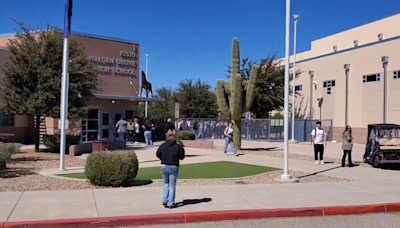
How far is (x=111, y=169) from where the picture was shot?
11398mm

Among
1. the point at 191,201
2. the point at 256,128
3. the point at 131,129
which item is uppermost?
the point at 256,128

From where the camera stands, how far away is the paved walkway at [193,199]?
8562mm

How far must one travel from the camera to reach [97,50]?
31.8m

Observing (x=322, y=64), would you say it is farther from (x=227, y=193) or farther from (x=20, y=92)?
(x=227, y=193)

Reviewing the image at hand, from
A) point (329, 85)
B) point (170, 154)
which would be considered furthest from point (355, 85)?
point (170, 154)

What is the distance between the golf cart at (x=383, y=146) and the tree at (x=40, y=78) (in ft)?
41.0

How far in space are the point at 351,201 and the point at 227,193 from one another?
9.25 feet

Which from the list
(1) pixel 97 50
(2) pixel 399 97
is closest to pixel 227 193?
(1) pixel 97 50

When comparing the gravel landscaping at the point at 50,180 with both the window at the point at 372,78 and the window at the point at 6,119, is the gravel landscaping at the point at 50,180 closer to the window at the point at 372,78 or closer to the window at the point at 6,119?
the window at the point at 6,119

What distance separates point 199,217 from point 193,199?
4.99ft

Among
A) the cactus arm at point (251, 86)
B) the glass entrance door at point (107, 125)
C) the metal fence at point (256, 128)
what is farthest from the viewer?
the metal fence at point (256, 128)

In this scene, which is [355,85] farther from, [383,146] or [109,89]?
[383,146]

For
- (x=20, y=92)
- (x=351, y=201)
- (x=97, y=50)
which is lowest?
(x=351, y=201)

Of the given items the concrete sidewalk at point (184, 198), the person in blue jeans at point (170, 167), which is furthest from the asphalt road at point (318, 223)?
the person in blue jeans at point (170, 167)
